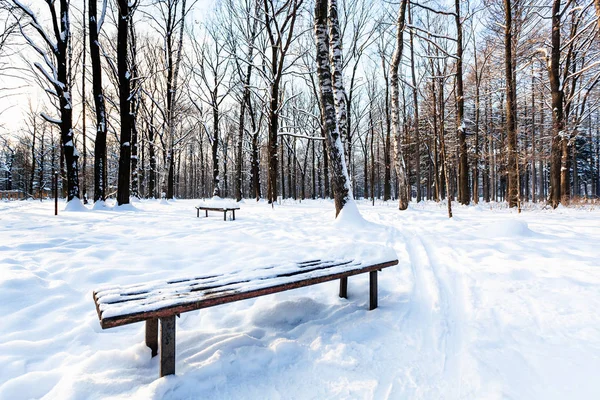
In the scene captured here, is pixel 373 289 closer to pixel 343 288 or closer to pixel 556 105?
pixel 343 288

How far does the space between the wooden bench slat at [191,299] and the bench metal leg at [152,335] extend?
14.8 inches

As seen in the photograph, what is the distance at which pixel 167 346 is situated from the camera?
168cm

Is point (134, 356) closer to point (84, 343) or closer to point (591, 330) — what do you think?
point (84, 343)

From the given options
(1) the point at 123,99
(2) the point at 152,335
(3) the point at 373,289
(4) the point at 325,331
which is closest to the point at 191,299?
(2) the point at 152,335

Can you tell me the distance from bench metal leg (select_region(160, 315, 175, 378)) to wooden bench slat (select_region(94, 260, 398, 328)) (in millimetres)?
128

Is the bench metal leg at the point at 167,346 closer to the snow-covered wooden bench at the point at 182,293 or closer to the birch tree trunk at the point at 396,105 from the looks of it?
the snow-covered wooden bench at the point at 182,293

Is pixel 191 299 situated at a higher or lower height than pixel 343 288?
higher

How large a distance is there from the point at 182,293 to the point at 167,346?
32cm

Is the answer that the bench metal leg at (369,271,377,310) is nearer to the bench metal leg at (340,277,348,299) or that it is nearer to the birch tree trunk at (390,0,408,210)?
the bench metal leg at (340,277,348,299)

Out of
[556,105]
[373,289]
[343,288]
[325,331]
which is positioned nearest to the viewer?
[325,331]

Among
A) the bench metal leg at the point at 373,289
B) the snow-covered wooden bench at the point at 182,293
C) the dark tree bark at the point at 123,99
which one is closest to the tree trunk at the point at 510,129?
the bench metal leg at the point at 373,289

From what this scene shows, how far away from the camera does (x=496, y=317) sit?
102 inches

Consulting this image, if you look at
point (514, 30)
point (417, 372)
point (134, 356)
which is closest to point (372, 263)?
point (417, 372)

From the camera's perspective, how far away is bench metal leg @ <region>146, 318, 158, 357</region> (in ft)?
6.61
